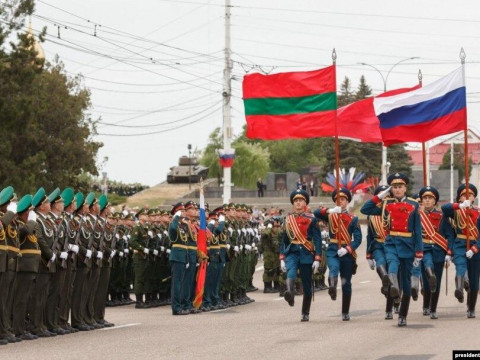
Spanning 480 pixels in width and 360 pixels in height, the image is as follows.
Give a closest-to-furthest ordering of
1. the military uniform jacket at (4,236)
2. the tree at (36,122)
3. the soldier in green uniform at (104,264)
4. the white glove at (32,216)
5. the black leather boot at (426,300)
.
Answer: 1. the military uniform jacket at (4,236)
2. the white glove at (32,216)
3. the soldier in green uniform at (104,264)
4. the black leather boot at (426,300)
5. the tree at (36,122)

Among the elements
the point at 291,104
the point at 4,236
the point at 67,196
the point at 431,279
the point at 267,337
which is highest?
the point at 291,104

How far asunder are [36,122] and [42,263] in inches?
1272

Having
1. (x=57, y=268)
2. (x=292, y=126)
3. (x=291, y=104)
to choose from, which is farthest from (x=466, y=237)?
(x=57, y=268)

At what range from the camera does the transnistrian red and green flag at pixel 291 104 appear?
2295 cm

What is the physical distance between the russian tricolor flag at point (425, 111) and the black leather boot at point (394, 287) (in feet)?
12.8

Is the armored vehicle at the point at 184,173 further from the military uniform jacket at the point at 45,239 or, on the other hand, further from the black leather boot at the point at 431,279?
the military uniform jacket at the point at 45,239

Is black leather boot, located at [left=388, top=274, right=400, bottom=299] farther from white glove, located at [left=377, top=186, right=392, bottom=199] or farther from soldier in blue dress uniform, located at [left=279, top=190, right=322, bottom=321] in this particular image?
soldier in blue dress uniform, located at [left=279, top=190, right=322, bottom=321]

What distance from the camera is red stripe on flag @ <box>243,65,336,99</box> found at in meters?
23.1

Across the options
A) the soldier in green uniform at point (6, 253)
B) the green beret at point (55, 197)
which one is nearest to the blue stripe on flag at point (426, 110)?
the green beret at point (55, 197)

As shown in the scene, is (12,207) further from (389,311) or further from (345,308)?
(389,311)

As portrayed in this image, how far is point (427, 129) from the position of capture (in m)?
22.7

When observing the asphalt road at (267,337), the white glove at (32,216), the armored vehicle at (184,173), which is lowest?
the asphalt road at (267,337)

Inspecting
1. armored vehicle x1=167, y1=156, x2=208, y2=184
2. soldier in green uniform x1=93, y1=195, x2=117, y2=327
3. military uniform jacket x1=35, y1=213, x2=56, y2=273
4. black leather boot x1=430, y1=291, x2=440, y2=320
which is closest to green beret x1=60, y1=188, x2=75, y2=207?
soldier in green uniform x1=93, y1=195, x2=117, y2=327

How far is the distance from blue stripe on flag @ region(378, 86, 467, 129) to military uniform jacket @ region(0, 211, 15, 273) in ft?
25.8
